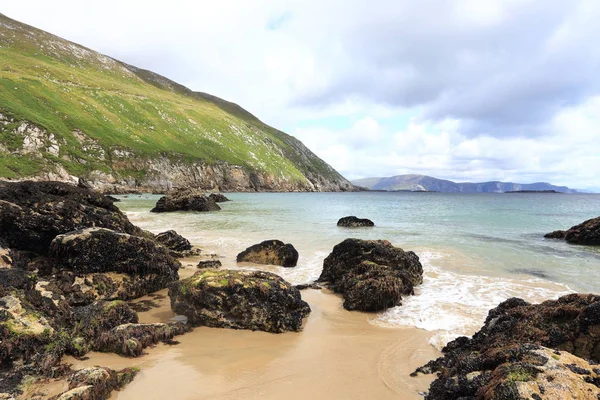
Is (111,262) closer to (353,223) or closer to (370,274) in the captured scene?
(370,274)

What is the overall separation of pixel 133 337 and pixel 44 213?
7.96 metres

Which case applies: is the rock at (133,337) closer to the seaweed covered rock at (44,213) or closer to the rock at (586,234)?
the seaweed covered rock at (44,213)

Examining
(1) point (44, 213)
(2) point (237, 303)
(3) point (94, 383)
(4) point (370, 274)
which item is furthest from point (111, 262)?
(4) point (370, 274)

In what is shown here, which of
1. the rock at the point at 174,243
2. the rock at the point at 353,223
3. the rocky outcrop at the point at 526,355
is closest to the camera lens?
the rocky outcrop at the point at 526,355

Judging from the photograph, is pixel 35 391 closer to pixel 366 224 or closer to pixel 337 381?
pixel 337 381

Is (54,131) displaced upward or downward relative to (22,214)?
upward

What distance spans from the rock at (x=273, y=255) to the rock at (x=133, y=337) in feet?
29.3

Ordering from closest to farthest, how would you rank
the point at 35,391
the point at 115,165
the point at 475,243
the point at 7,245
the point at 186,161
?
1. the point at 35,391
2. the point at 7,245
3. the point at 475,243
4. the point at 115,165
5. the point at 186,161

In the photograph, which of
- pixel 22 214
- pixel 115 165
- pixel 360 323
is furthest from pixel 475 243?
pixel 115 165

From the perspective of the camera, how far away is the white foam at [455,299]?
9.38 m

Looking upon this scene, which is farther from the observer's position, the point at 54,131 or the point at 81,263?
the point at 54,131

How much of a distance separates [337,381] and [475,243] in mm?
22941

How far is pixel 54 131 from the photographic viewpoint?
76688mm

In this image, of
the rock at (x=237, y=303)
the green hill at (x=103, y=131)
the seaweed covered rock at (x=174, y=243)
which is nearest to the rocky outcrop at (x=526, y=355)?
the rock at (x=237, y=303)
